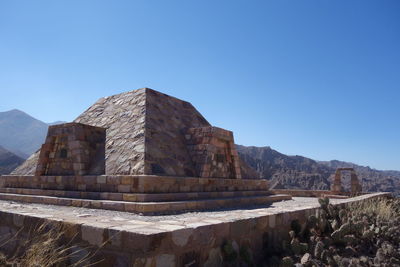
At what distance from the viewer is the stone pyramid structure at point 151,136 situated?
23.1 ft

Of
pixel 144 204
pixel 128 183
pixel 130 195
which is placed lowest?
pixel 144 204

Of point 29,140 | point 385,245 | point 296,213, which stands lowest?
point 385,245

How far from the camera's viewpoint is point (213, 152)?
8266 millimetres

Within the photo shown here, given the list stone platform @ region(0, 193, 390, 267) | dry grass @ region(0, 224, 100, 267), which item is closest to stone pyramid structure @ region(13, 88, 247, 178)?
stone platform @ region(0, 193, 390, 267)

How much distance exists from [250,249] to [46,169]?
20.5 feet

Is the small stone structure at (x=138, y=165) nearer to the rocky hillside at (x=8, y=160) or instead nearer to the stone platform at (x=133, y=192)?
the stone platform at (x=133, y=192)

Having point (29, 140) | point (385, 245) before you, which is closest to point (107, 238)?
point (385, 245)

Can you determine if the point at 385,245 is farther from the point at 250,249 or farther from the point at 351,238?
the point at 250,249

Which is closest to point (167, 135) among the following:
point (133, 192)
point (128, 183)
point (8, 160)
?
point (128, 183)

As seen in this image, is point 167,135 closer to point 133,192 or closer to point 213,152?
point 213,152

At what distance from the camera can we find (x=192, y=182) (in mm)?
7281

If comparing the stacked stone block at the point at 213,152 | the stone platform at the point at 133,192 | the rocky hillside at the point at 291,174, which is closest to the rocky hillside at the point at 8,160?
the rocky hillside at the point at 291,174

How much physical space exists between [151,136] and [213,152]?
1.71 metres

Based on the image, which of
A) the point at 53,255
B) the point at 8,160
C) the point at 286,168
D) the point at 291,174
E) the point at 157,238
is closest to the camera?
the point at 157,238
